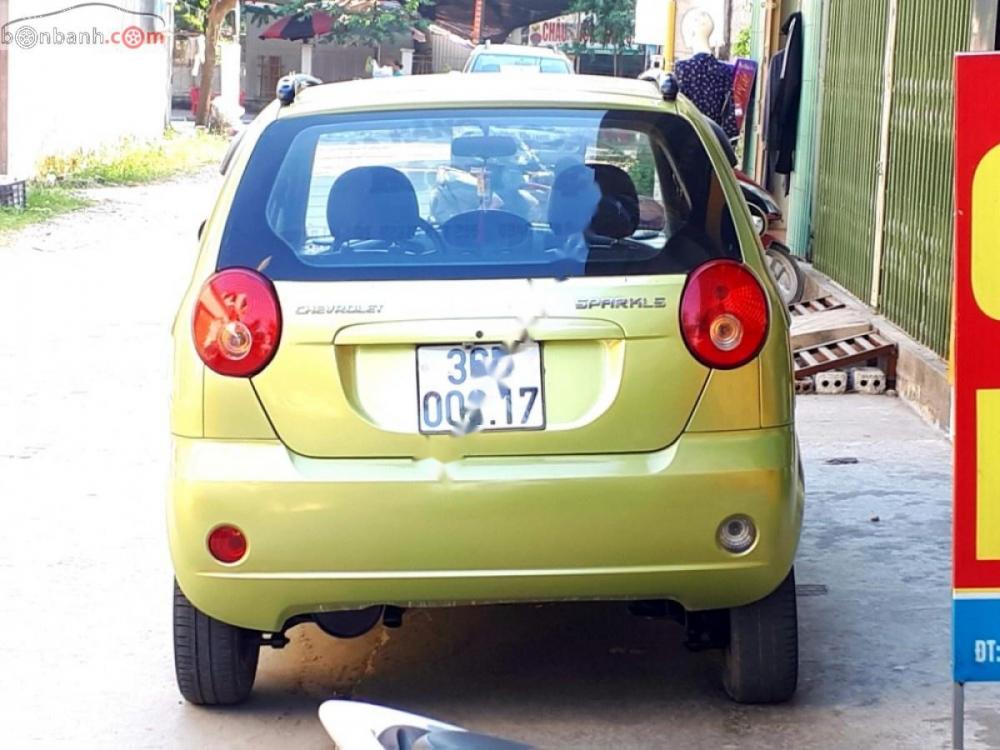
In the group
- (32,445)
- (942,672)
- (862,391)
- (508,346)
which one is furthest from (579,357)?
(862,391)

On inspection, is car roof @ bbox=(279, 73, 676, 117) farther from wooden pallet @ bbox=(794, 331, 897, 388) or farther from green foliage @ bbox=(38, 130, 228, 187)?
green foliage @ bbox=(38, 130, 228, 187)

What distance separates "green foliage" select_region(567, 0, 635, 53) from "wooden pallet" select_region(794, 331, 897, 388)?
115ft

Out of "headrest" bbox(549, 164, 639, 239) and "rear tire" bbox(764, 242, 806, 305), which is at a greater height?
"headrest" bbox(549, 164, 639, 239)

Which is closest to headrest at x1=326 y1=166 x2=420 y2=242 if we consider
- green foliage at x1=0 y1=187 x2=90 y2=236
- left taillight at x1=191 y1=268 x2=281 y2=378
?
left taillight at x1=191 y1=268 x2=281 y2=378

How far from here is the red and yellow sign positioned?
362 centimetres

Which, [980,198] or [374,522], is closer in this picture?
[980,198]

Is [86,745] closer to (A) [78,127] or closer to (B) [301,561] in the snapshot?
(B) [301,561]

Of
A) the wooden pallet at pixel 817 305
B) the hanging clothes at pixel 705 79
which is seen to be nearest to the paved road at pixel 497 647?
the wooden pallet at pixel 817 305

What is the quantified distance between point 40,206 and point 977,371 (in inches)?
667

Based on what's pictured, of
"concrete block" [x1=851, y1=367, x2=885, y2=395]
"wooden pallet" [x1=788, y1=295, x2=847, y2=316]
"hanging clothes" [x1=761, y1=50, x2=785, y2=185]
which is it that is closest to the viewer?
"concrete block" [x1=851, y1=367, x2=885, y2=395]

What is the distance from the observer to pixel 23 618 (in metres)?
5.50

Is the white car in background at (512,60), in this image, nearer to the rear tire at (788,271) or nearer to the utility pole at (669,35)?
the utility pole at (669,35)

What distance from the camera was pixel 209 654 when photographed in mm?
4477

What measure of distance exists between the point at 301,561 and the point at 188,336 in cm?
63
